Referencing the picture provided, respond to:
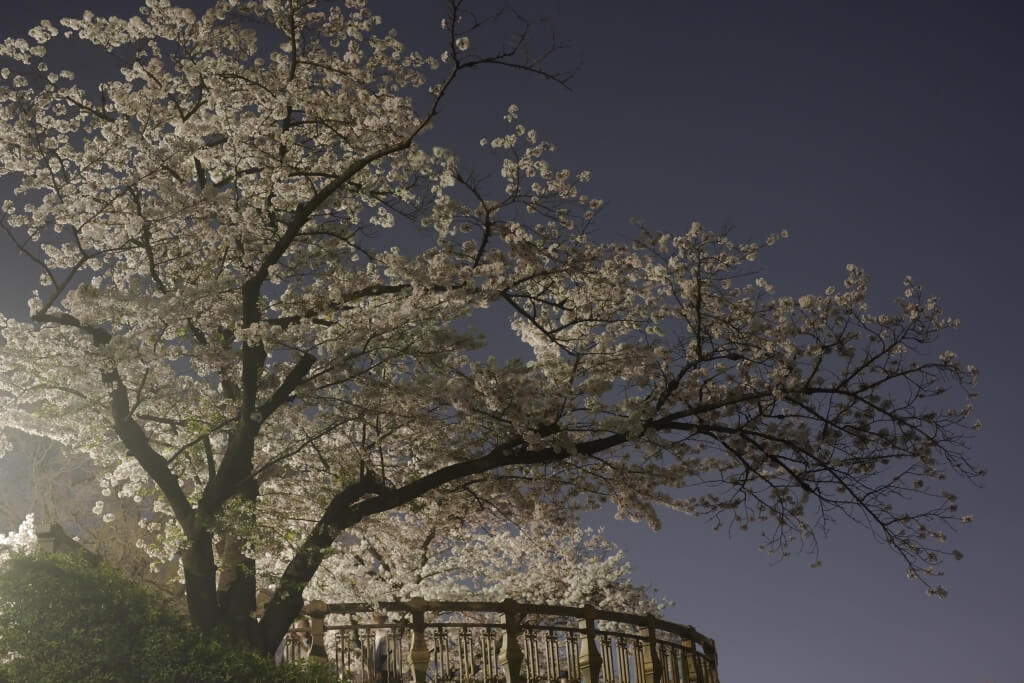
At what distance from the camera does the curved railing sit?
1348 cm

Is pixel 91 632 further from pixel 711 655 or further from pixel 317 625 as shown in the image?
pixel 711 655

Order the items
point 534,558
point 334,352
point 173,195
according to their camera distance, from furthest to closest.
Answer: point 534,558, point 334,352, point 173,195

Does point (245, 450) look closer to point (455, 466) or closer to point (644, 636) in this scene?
point (455, 466)

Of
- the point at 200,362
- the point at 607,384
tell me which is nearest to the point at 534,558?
the point at 607,384

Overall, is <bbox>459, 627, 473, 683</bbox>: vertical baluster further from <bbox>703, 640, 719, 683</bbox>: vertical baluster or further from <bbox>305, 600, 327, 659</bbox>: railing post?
<bbox>703, 640, 719, 683</bbox>: vertical baluster

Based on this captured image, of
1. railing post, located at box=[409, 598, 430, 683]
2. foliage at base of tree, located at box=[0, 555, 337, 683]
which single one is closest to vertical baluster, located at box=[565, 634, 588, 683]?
railing post, located at box=[409, 598, 430, 683]

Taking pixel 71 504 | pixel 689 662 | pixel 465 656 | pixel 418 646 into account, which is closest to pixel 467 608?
pixel 418 646

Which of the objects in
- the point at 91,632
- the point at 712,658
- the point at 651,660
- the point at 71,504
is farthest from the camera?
the point at 71,504

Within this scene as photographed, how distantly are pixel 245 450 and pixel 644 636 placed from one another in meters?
7.65

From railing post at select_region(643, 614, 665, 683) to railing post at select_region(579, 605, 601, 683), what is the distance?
1.46 meters

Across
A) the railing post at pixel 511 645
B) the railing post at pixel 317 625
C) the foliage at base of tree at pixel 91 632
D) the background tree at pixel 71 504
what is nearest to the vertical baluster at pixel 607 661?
the railing post at pixel 511 645

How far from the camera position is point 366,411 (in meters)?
15.2

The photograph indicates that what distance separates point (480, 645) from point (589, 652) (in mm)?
1803

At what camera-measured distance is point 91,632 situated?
988 centimetres
